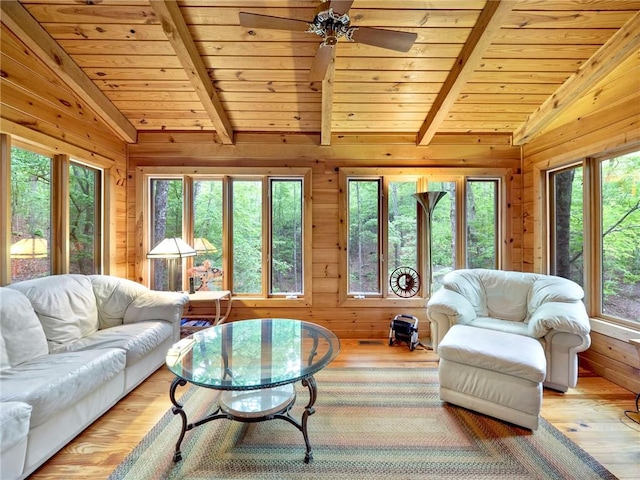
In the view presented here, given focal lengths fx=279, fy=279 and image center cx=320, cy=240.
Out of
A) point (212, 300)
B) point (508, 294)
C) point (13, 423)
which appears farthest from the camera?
point (212, 300)

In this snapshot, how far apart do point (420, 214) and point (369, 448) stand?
8.81 ft

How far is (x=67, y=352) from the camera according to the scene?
204cm

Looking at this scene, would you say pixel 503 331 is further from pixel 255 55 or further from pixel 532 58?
pixel 255 55

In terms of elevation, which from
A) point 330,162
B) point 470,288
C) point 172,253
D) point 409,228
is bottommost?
point 470,288

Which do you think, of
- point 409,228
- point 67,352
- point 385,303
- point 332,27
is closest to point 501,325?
point 385,303

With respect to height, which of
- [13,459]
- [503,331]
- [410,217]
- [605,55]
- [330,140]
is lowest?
[13,459]

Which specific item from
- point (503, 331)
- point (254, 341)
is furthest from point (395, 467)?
point (503, 331)

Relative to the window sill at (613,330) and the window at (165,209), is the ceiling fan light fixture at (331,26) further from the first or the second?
the window sill at (613,330)

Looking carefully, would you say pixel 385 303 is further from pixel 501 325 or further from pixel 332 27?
pixel 332 27

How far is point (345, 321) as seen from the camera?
11.8ft

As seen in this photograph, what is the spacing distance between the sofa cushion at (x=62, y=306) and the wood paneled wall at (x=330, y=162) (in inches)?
43.9

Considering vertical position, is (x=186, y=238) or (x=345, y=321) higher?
(x=186, y=238)

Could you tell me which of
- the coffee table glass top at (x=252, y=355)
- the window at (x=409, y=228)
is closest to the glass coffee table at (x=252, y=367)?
the coffee table glass top at (x=252, y=355)

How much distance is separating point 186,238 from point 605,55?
4551 mm
